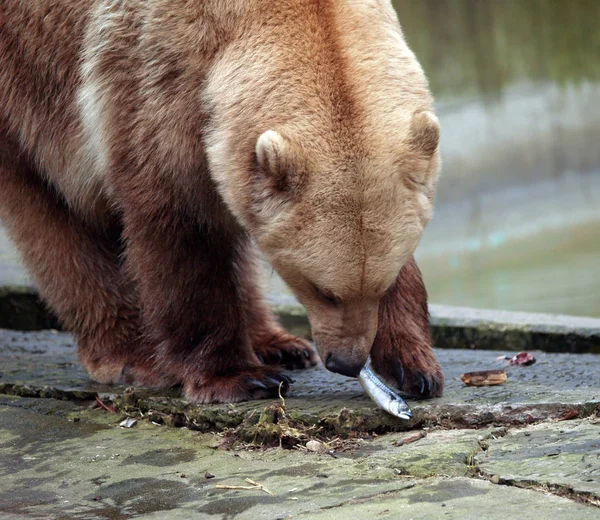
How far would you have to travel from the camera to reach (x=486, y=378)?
443cm

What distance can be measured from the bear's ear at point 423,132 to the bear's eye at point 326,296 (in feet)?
2.06

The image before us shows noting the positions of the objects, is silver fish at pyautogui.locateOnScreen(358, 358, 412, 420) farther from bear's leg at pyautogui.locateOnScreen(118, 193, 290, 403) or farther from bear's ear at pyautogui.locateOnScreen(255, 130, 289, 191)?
bear's ear at pyautogui.locateOnScreen(255, 130, 289, 191)

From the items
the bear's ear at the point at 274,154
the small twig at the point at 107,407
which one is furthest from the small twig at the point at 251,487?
the small twig at the point at 107,407

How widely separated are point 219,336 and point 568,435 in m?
1.63

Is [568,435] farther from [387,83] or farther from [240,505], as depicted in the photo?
[387,83]

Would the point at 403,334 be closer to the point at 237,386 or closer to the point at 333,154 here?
the point at 237,386

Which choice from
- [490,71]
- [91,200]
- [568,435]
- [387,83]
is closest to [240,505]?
[568,435]

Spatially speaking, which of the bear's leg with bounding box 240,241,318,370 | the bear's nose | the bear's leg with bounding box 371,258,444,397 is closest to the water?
the bear's leg with bounding box 240,241,318,370

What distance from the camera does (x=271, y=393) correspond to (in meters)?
4.49

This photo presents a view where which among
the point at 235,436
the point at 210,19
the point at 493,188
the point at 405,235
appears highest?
the point at 210,19

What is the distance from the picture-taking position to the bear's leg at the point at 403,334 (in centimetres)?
443

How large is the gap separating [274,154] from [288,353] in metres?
1.67

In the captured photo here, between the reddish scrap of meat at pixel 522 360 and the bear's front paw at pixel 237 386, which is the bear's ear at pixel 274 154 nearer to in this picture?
the bear's front paw at pixel 237 386

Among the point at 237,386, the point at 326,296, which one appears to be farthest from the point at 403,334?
the point at 237,386
